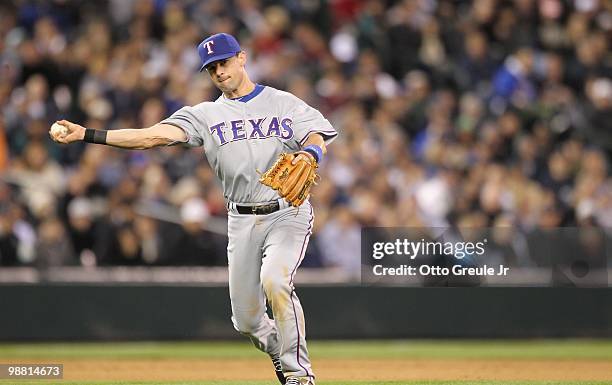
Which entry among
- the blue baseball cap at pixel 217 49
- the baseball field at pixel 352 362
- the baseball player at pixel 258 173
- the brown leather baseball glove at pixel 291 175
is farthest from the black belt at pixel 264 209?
the baseball field at pixel 352 362

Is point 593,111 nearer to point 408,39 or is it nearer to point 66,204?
point 408,39

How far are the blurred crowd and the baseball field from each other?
92cm

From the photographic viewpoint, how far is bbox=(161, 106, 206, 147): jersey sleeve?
7535 millimetres

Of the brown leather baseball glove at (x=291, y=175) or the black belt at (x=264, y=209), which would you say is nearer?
the brown leather baseball glove at (x=291, y=175)

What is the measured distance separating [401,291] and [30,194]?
4.00 metres

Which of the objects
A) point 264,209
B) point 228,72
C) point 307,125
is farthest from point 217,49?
point 264,209

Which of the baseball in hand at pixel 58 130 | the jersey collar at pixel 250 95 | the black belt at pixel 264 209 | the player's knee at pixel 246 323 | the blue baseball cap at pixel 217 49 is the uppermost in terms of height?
the blue baseball cap at pixel 217 49

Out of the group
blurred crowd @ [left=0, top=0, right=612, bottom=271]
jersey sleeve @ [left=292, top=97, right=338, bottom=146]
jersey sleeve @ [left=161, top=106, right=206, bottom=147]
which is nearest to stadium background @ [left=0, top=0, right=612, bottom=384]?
blurred crowd @ [left=0, top=0, right=612, bottom=271]

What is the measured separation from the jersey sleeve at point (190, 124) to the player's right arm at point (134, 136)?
31 mm

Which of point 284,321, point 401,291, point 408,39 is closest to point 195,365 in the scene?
point 401,291

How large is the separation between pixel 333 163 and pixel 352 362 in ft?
12.2

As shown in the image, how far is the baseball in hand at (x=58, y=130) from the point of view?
7.07 metres

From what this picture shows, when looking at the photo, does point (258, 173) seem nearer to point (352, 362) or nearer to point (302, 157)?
point (302, 157)

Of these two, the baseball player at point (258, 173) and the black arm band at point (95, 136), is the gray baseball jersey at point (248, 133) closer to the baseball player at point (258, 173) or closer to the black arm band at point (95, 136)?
the baseball player at point (258, 173)
